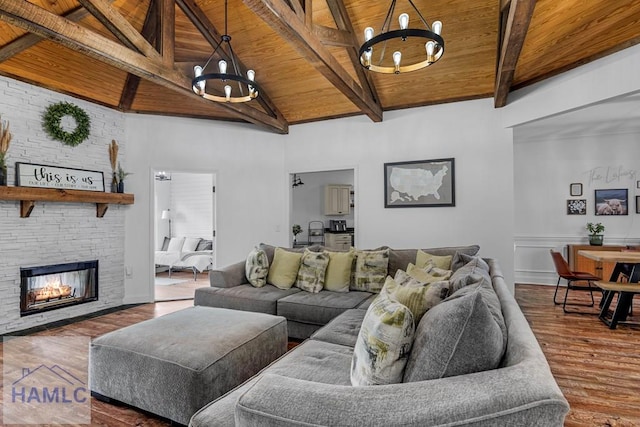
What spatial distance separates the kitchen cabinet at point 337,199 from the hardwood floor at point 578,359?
4573mm

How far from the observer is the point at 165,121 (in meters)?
5.35

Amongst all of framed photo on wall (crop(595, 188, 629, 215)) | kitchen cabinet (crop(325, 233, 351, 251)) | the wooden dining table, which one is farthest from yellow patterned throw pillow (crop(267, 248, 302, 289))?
framed photo on wall (crop(595, 188, 629, 215))

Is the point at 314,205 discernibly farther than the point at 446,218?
Yes

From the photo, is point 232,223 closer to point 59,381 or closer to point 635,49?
point 59,381

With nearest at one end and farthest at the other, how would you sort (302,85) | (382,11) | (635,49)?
(635,49) → (382,11) → (302,85)

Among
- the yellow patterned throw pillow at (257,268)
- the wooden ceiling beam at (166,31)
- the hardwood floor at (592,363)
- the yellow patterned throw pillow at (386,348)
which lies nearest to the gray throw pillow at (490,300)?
the yellow patterned throw pillow at (386,348)

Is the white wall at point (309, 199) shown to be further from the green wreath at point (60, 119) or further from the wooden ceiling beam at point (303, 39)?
the green wreath at point (60, 119)

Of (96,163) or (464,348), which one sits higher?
(96,163)

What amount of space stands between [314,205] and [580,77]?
626 centimetres

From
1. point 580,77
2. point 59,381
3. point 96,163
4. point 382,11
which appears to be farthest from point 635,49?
point 96,163

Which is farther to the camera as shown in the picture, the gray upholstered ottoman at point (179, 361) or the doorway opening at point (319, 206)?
the doorway opening at point (319, 206)

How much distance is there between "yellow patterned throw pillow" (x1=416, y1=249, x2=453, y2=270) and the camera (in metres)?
3.30

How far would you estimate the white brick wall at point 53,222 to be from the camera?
12.7 ft

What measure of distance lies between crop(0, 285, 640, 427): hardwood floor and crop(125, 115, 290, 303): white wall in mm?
946
